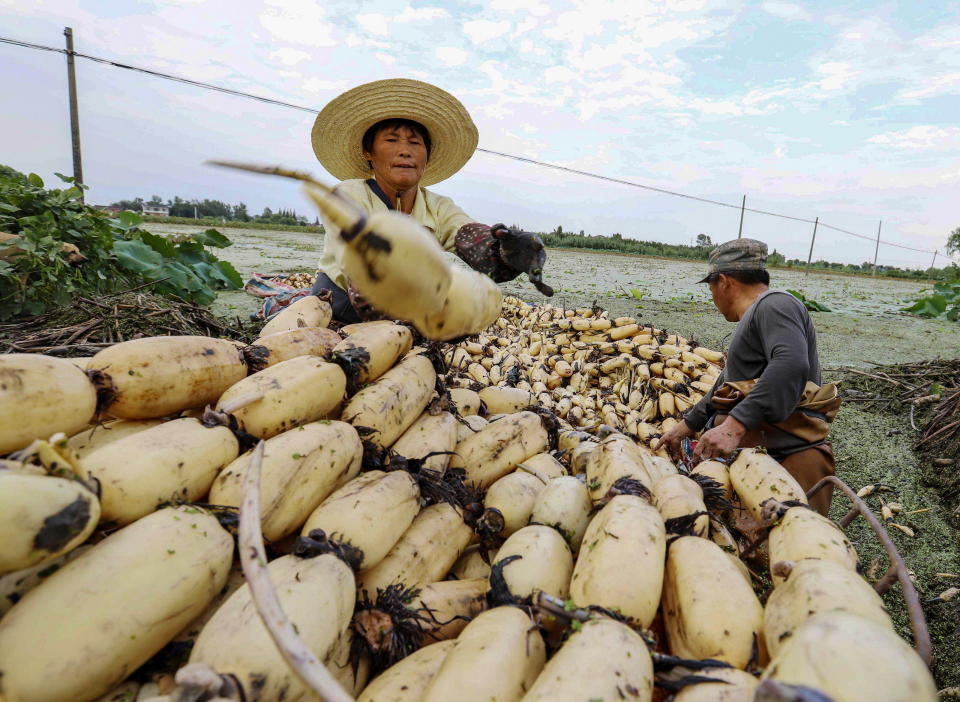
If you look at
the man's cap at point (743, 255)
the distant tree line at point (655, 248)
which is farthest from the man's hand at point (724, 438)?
the distant tree line at point (655, 248)

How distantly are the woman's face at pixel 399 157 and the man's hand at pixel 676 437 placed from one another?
9.25 feet

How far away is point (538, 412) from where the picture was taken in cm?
254

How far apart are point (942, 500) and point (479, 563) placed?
164 inches

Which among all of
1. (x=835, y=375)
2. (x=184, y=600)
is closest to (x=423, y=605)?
(x=184, y=600)

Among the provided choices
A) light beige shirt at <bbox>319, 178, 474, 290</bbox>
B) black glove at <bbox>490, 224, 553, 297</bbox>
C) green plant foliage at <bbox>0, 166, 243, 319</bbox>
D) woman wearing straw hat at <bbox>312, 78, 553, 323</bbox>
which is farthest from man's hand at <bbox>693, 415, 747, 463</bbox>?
green plant foliage at <bbox>0, 166, 243, 319</bbox>

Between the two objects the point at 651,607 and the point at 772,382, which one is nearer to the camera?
the point at 651,607

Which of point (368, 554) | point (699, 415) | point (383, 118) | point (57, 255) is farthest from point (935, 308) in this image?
point (57, 255)

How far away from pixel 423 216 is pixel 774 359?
2509 millimetres

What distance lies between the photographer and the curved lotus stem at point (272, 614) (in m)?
0.77

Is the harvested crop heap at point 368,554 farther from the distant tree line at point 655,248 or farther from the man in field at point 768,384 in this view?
the distant tree line at point 655,248

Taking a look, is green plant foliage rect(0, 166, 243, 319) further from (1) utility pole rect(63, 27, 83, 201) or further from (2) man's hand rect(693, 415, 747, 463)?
(1) utility pole rect(63, 27, 83, 201)

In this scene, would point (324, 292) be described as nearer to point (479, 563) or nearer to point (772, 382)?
point (479, 563)

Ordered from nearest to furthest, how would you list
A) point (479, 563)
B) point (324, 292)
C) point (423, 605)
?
1. point (423, 605)
2. point (479, 563)
3. point (324, 292)

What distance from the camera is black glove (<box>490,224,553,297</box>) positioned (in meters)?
2.31
